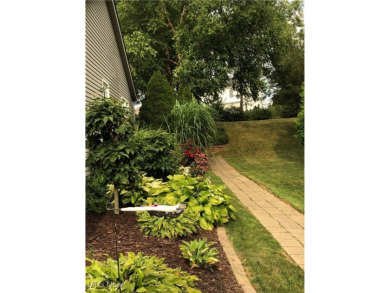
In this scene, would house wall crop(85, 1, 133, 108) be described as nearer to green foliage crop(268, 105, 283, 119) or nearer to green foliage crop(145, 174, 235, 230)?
green foliage crop(145, 174, 235, 230)

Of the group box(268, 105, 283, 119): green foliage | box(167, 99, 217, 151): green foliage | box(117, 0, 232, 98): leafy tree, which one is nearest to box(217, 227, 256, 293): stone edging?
box(167, 99, 217, 151): green foliage

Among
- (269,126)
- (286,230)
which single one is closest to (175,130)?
(286,230)

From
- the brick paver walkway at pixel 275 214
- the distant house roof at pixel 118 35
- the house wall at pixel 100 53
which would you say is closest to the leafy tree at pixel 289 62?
the distant house roof at pixel 118 35

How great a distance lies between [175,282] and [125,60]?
10394mm

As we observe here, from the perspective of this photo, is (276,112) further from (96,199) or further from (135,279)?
(135,279)

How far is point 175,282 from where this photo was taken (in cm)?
219

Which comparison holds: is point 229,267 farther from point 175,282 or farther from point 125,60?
point 125,60

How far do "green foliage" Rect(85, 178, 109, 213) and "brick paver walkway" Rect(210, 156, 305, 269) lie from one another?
2470 millimetres

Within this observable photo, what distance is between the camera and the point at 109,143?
3689 millimetres

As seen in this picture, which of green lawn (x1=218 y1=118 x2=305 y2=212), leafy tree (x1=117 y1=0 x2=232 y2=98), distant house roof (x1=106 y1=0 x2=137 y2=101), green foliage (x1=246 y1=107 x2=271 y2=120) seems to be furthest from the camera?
green foliage (x1=246 y1=107 x2=271 y2=120)

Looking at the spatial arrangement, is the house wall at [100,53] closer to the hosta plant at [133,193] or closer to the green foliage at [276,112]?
the hosta plant at [133,193]

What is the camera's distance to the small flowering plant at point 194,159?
768 cm

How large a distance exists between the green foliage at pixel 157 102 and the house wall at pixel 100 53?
1.16 metres

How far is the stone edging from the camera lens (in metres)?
2.55
